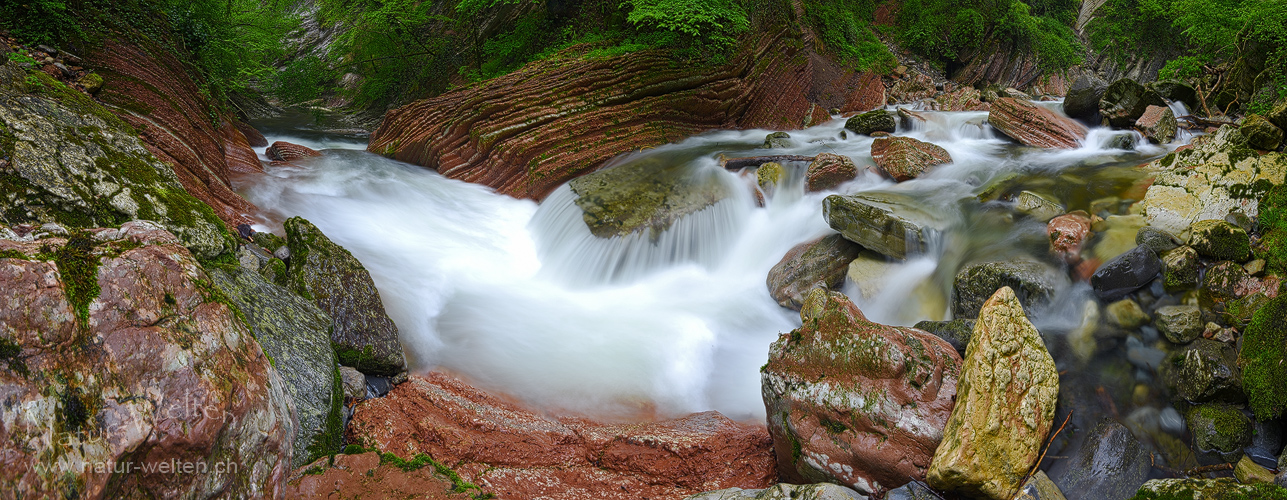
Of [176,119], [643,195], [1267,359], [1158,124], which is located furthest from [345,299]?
[1158,124]

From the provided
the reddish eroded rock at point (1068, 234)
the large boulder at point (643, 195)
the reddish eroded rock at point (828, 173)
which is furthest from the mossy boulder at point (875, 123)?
A: the reddish eroded rock at point (1068, 234)

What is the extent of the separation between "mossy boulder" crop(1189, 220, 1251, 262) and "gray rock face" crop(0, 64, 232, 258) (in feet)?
24.8

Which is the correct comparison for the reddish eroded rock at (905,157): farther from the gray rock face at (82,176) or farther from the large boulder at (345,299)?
the gray rock face at (82,176)

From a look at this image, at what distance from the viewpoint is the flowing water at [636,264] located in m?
6.02

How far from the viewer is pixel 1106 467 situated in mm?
3805

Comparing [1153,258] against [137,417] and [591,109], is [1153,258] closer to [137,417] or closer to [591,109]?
[137,417]

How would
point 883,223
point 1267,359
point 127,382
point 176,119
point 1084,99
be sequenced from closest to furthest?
1. point 127,382
2. point 1267,359
3. point 883,223
4. point 176,119
5. point 1084,99

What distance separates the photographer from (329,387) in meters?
3.95

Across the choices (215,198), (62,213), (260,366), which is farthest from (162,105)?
(260,366)

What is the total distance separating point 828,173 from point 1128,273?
4564 millimetres

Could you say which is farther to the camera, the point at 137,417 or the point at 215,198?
the point at 215,198

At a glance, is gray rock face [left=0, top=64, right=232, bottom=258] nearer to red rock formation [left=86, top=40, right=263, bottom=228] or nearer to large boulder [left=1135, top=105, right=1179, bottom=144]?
red rock formation [left=86, top=40, right=263, bottom=228]

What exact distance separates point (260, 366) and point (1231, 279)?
659 centimetres

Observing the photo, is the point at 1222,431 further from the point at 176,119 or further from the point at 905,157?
the point at 176,119
